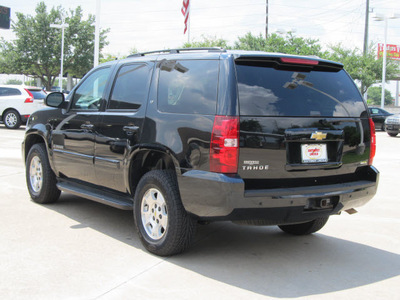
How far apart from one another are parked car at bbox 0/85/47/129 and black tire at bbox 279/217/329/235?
16.3 metres

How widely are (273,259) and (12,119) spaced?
1781 cm

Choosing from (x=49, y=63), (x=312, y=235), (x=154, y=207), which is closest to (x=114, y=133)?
(x=154, y=207)

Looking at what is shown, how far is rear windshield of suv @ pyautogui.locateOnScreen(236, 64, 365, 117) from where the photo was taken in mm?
4070

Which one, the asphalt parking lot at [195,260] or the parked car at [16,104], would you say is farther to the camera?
the parked car at [16,104]

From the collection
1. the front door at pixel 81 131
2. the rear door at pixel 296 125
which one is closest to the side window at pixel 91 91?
the front door at pixel 81 131

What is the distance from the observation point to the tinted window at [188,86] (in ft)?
13.8

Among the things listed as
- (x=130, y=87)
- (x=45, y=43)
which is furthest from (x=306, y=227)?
(x=45, y=43)

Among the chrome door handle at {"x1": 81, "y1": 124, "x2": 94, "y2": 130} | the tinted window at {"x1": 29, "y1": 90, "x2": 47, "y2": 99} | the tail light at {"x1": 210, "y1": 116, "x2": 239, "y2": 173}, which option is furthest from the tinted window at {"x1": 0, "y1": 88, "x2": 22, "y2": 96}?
the tail light at {"x1": 210, "y1": 116, "x2": 239, "y2": 173}

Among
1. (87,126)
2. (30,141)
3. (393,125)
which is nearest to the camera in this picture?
(87,126)

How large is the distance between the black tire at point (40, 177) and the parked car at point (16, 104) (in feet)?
45.1

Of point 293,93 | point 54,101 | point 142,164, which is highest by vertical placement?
point 293,93

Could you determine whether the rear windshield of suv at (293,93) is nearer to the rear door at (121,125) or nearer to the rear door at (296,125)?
the rear door at (296,125)

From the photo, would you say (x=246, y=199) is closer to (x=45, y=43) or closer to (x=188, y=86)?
(x=188, y=86)

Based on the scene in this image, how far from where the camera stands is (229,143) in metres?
3.90
